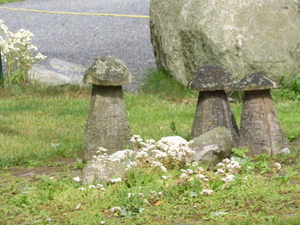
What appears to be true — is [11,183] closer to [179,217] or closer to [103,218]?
[103,218]

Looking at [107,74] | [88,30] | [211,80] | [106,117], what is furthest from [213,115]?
[88,30]

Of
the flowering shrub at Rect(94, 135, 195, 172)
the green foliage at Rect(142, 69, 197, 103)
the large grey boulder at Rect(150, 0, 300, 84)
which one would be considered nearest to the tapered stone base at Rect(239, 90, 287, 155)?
the flowering shrub at Rect(94, 135, 195, 172)

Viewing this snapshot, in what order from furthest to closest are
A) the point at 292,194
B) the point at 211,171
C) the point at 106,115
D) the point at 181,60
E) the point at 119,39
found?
the point at 119,39 → the point at 181,60 → the point at 106,115 → the point at 211,171 → the point at 292,194

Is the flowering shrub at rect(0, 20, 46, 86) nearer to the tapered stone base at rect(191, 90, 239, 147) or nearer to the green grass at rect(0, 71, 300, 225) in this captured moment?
the green grass at rect(0, 71, 300, 225)

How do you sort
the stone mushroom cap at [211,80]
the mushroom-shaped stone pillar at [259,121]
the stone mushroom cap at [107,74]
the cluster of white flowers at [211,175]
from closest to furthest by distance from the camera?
the cluster of white flowers at [211,175] < the stone mushroom cap at [107,74] < the mushroom-shaped stone pillar at [259,121] < the stone mushroom cap at [211,80]

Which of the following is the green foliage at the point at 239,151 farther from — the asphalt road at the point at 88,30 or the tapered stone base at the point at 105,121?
the asphalt road at the point at 88,30

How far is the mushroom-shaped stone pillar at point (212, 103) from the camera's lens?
6508 mm

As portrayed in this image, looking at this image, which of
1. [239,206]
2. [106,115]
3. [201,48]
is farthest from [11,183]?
[201,48]

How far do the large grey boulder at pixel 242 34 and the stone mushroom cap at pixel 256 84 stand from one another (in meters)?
3.54

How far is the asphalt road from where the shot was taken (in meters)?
15.0

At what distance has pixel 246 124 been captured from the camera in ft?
20.7

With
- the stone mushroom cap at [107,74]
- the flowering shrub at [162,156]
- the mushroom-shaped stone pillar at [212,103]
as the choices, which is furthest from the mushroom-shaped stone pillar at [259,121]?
the stone mushroom cap at [107,74]

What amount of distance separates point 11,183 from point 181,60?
546 centimetres

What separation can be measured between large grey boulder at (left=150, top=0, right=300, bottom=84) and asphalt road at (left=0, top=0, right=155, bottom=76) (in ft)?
9.13
